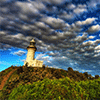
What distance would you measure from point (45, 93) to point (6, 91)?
22.6 feet

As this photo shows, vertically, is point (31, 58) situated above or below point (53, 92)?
above

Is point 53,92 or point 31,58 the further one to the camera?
point 31,58

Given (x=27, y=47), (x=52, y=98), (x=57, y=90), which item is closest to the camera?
(x=52, y=98)

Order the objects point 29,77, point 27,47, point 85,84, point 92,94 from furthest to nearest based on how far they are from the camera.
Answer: point 27,47
point 29,77
point 85,84
point 92,94

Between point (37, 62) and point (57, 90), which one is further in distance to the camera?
point (37, 62)

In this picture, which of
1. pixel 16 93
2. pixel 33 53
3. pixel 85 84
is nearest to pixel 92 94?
pixel 85 84

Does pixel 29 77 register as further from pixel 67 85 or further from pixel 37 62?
pixel 37 62

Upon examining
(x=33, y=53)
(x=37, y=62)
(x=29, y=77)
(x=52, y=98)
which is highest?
(x=33, y=53)

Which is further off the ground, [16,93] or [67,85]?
[67,85]

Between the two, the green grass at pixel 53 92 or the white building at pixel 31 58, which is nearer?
the green grass at pixel 53 92

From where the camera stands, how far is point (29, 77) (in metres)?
13.7

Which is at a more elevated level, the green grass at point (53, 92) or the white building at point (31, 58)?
the white building at point (31, 58)

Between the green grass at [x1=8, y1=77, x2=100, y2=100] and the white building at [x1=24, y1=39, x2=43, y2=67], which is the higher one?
the white building at [x1=24, y1=39, x2=43, y2=67]

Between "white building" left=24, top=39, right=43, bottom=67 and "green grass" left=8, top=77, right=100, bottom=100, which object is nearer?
"green grass" left=8, top=77, right=100, bottom=100
